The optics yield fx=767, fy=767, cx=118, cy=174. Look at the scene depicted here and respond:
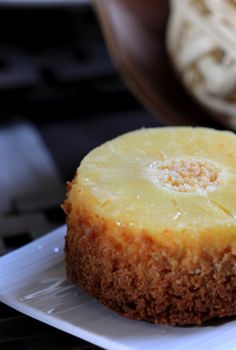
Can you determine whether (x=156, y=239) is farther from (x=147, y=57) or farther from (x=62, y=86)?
(x=62, y=86)

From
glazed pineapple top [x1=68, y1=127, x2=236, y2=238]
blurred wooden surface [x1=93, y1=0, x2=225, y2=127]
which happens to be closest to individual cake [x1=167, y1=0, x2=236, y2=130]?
blurred wooden surface [x1=93, y1=0, x2=225, y2=127]

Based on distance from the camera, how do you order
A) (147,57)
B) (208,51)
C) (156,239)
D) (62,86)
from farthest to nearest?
(62,86) → (147,57) → (208,51) → (156,239)

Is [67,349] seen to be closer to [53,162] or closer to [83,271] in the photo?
A: [83,271]

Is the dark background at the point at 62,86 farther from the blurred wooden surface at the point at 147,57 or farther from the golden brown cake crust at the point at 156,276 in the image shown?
the golden brown cake crust at the point at 156,276

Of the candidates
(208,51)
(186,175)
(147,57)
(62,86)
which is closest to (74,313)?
(186,175)

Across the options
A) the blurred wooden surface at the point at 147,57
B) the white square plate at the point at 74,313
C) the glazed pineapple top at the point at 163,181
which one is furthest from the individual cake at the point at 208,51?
the white square plate at the point at 74,313

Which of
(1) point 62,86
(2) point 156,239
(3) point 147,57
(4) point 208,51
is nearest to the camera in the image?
(2) point 156,239

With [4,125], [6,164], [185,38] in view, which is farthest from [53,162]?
[185,38]
